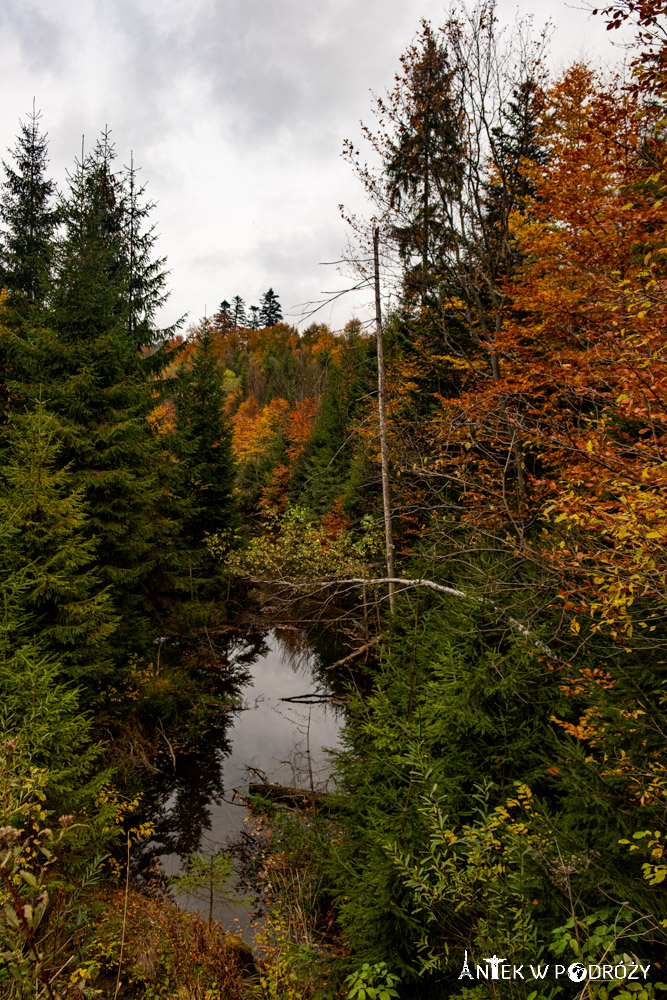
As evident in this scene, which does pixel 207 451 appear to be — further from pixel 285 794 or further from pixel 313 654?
pixel 285 794

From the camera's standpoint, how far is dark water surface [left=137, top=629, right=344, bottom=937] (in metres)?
9.39

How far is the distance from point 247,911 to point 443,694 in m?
6.01

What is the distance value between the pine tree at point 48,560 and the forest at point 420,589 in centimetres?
6

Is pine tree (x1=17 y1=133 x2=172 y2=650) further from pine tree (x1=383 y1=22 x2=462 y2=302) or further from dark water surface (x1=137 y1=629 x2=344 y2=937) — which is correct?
pine tree (x1=383 y1=22 x2=462 y2=302)

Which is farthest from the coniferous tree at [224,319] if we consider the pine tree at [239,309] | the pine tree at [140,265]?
the pine tree at [140,265]

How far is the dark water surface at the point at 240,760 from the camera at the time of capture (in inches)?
370

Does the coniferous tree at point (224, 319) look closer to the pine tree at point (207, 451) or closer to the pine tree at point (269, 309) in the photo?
the pine tree at point (269, 309)

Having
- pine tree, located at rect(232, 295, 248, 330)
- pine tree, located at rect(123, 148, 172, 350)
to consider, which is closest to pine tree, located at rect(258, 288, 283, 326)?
pine tree, located at rect(232, 295, 248, 330)

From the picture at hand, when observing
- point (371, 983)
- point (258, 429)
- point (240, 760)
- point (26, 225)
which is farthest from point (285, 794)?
point (258, 429)

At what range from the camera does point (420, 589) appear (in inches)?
214

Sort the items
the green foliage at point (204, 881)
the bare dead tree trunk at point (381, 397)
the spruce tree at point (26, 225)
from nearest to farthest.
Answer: the green foliage at point (204, 881)
the bare dead tree trunk at point (381, 397)
the spruce tree at point (26, 225)

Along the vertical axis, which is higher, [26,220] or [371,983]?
[26,220]

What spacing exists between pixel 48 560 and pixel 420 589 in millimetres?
6326

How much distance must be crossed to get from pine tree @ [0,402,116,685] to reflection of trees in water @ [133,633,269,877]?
148 inches
